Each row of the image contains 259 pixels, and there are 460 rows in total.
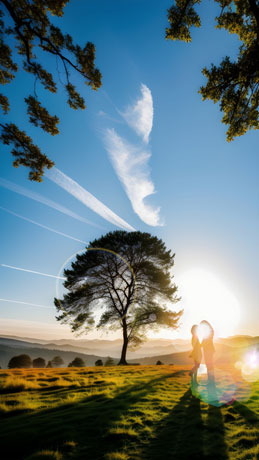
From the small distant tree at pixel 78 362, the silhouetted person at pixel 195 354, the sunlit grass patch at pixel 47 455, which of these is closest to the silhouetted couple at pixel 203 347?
the silhouetted person at pixel 195 354

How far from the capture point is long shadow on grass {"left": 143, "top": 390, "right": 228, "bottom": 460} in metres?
2.50

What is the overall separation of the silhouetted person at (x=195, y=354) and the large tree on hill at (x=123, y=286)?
11.6 meters

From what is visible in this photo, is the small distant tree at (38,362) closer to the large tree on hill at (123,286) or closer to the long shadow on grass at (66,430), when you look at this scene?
the large tree on hill at (123,286)

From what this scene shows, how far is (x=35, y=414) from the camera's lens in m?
3.97

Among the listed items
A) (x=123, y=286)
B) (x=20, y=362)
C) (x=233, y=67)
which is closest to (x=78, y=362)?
(x=20, y=362)

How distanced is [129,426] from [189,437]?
1.05m

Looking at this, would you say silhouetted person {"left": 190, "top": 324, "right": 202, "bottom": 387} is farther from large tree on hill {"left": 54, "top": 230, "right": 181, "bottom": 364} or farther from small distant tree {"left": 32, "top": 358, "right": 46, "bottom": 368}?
small distant tree {"left": 32, "top": 358, "right": 46, "bottom": 368}

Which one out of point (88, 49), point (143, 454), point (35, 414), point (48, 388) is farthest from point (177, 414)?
point (88, 49)

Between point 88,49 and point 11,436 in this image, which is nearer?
point 11,436

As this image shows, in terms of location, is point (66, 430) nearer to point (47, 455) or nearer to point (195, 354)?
point (47, 455)

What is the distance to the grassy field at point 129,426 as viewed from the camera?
8.29ft

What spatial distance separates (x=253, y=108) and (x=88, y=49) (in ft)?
26.2

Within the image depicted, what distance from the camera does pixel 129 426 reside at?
3400 millimetres

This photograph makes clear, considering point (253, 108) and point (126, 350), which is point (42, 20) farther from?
point (126, 350)
